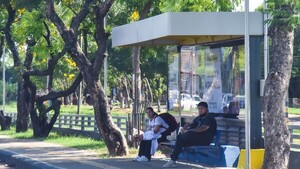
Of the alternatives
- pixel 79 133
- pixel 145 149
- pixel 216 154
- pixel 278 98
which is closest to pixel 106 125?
pixel 145 149

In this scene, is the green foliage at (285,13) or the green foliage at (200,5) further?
the green foliage at (200,5)

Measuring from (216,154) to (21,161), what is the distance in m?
6.06

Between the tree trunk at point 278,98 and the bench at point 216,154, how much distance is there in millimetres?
3212

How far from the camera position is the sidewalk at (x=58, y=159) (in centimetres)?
1621

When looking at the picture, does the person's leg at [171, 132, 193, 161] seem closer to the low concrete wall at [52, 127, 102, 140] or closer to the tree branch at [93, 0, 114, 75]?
the tree branch at [93, 0, 114, 75]

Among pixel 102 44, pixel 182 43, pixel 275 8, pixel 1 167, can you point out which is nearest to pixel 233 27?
pixel 275 8

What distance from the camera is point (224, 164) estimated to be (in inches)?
590

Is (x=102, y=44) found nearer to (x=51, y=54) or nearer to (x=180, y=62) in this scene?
(x=180, y=62)

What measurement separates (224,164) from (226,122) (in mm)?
Answer: 1203

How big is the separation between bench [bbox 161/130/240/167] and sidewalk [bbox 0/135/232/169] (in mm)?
277

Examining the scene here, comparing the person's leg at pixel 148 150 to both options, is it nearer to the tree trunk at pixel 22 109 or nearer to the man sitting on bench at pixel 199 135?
the man sitting on bench at pixel 199 135

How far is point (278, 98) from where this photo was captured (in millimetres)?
11523

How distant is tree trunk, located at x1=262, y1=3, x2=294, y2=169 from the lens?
11461 millimetres

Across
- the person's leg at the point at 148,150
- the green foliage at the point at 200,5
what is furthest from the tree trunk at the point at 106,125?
the green foliage at the point at 200,5
